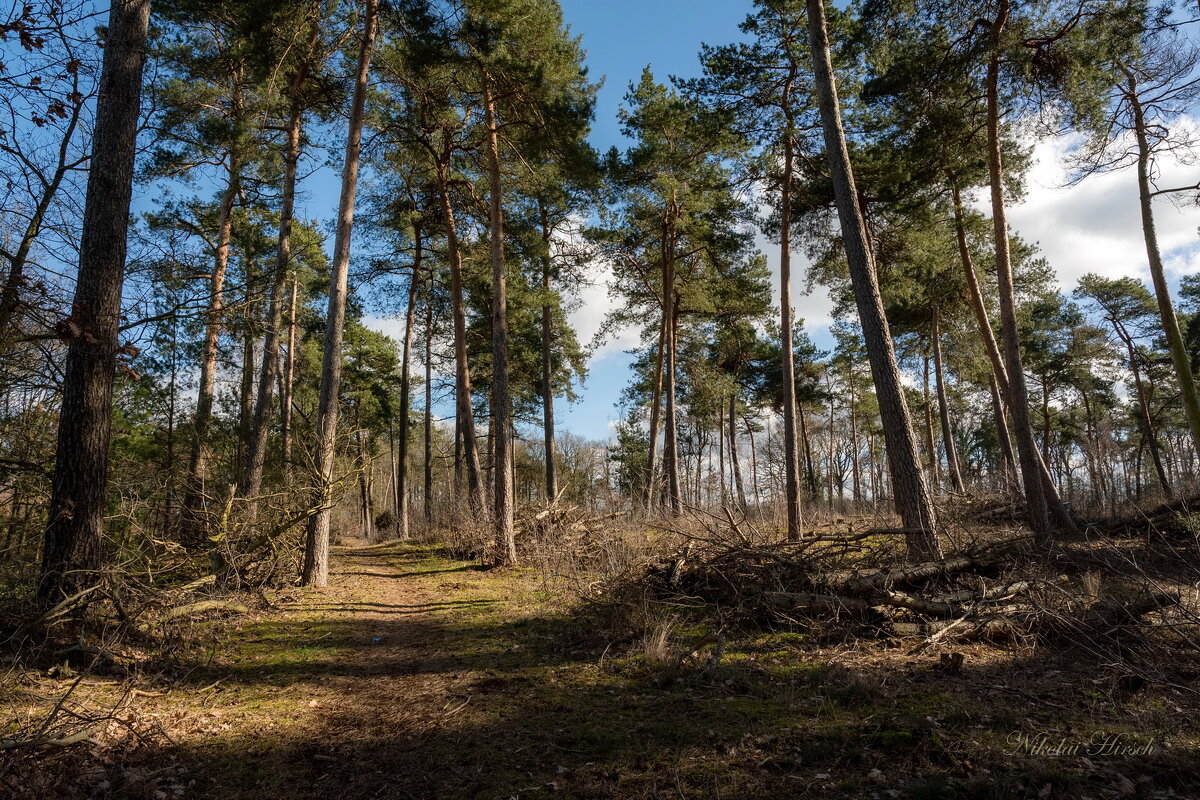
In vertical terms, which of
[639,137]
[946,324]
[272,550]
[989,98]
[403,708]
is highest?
[639,137]

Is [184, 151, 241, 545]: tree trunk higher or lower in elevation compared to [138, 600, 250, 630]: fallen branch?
higher

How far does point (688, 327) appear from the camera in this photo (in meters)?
21.2

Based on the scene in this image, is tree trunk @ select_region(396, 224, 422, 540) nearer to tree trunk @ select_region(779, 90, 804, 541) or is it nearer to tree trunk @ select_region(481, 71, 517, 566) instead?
tree trunk @ select_region(481, 71, 517, 566)

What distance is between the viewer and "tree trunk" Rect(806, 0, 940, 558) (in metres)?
6.82

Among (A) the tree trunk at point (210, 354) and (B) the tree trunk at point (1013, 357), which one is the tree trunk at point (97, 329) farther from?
(B) the tree trunk at point (1013, 357)

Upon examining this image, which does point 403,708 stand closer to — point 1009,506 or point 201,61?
point 201,61

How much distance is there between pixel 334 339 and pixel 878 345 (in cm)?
796

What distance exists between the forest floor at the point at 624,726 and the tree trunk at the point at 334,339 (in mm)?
2671

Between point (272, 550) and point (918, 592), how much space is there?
8055 millimetres

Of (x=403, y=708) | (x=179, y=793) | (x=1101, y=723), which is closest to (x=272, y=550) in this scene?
(x=403, y=708)
